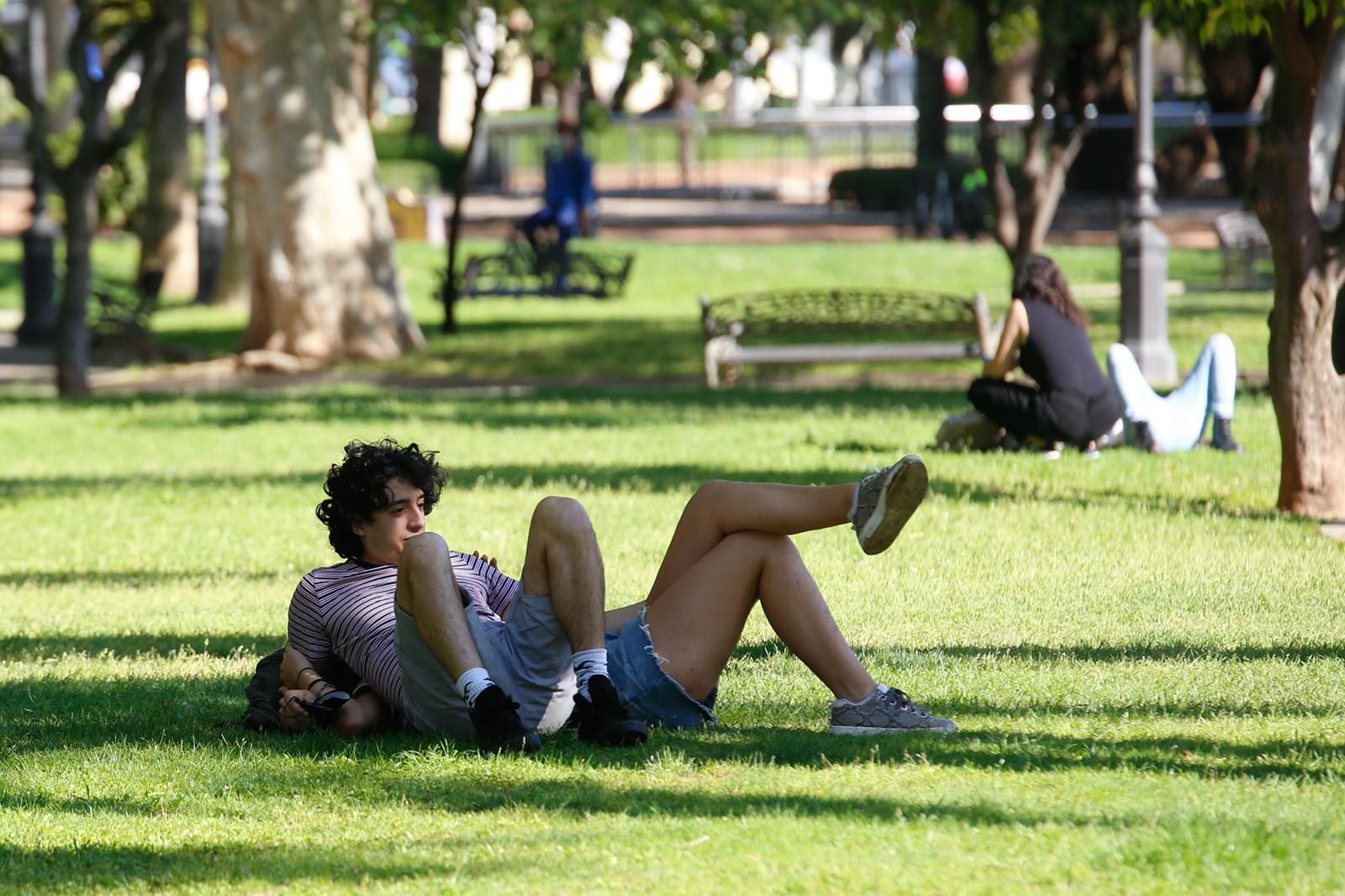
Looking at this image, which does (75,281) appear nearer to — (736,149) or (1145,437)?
(1145,437)

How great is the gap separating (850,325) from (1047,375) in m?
5.58

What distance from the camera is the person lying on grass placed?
5293mm

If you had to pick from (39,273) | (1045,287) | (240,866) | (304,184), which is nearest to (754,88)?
(39,273)

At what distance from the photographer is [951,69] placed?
68.2 m

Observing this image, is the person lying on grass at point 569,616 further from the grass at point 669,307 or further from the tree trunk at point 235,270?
the tree trunk at point 235,270

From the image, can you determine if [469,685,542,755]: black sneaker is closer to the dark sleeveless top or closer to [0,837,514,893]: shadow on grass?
[0,837,514,893]: shadow on grass

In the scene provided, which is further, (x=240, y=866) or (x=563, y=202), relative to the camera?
(x=563, y=202)

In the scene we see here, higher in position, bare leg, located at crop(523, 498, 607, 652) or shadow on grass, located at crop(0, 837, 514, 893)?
bare leg, located at crop(523, 498, 607, 652)

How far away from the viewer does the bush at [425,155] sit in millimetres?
41188

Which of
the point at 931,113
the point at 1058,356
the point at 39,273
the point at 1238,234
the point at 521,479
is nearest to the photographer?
the point at 1058,356

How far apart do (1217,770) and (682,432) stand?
8525 mm

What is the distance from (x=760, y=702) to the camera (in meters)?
5.98

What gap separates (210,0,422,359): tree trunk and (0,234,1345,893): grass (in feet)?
20.6

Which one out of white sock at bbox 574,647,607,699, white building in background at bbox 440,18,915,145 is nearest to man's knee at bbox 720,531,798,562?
white sock at bbox 574,647,607,699
